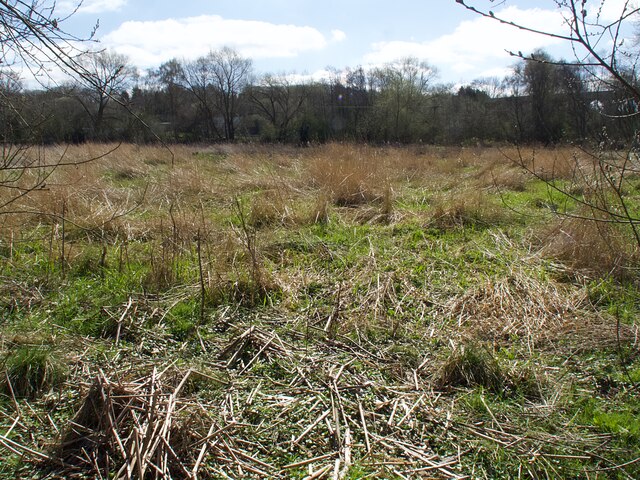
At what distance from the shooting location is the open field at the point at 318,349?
2.22 m

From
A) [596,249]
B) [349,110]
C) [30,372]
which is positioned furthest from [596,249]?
[349,110]

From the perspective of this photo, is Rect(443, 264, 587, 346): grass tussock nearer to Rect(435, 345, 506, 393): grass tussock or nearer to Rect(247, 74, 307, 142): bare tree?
Rect(435, 345, 506, 393): grass tussock

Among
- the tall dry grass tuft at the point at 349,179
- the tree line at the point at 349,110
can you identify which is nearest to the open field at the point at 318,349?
the tall dry grass tuft at the point at 349,179

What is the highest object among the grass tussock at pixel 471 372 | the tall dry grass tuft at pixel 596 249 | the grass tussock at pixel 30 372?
the tall dry grass tuft at pixel 596 249

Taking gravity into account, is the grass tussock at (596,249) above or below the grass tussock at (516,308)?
above

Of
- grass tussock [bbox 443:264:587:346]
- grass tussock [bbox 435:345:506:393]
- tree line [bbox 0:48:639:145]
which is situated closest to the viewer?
grass tussock [bbox 435:345:506:393]

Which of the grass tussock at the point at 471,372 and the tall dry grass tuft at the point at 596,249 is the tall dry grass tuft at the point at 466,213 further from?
the grass tussock at the point at 471,372

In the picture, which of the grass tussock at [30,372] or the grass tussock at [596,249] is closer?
the grass tussock at [30,372]

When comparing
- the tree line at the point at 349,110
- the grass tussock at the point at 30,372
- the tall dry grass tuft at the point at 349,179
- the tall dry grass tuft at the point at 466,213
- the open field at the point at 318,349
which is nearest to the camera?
the open field at the point at 318,349

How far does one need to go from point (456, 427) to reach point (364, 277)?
204 cm

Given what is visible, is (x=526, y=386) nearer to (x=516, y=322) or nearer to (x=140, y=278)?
(x=516, y=322)

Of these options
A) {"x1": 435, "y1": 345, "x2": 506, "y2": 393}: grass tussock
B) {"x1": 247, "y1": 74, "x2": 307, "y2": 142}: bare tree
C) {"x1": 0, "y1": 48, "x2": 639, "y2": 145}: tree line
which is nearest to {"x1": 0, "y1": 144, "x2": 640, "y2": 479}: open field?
{"x1": 435, "y1": 345, "x2": 506, "y2": 393}: grass tussock

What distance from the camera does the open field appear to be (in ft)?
7.28

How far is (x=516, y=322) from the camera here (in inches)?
141
